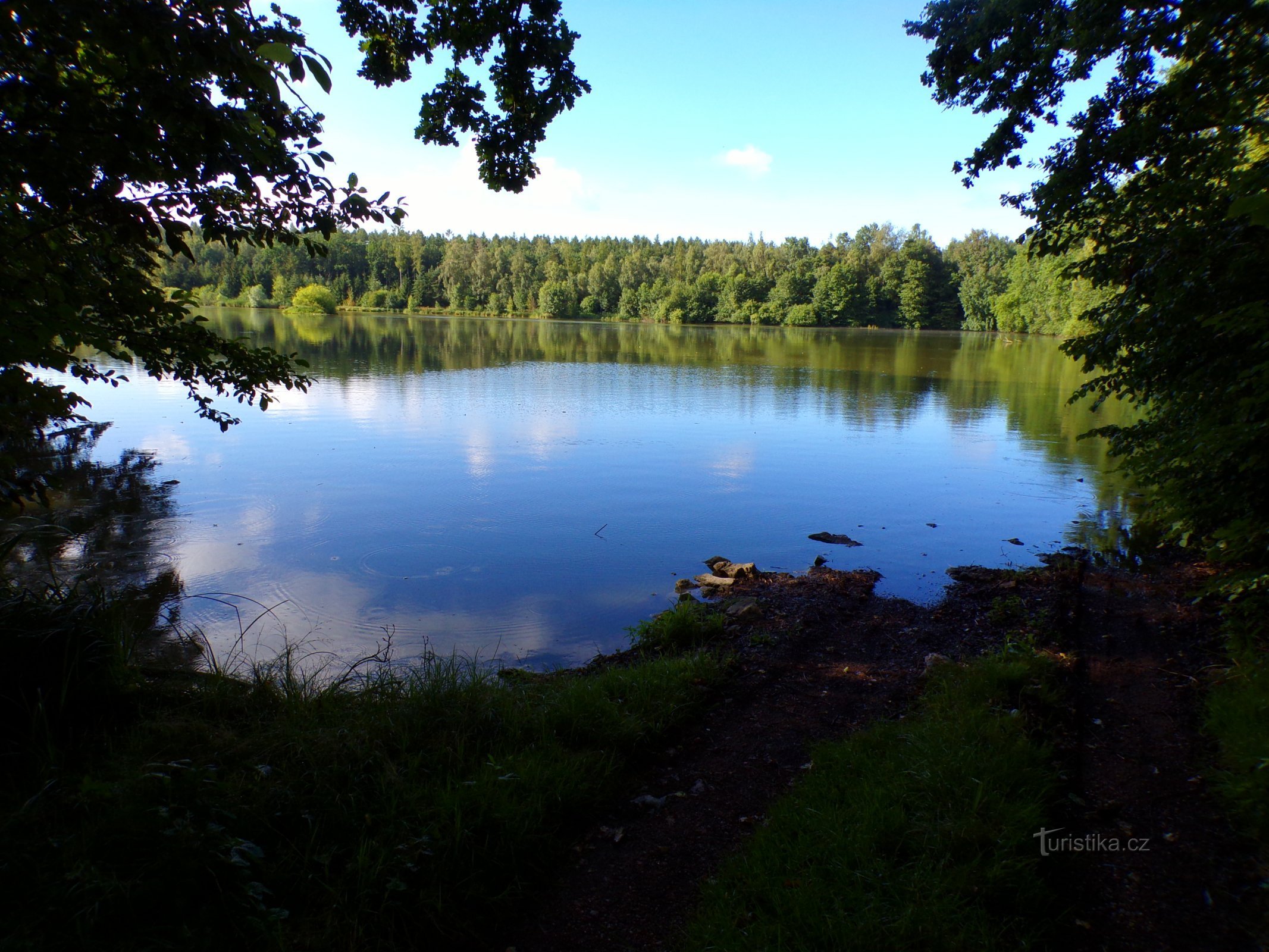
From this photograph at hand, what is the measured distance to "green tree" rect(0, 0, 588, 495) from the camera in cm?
269

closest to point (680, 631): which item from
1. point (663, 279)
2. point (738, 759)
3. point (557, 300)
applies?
point (738, 759)

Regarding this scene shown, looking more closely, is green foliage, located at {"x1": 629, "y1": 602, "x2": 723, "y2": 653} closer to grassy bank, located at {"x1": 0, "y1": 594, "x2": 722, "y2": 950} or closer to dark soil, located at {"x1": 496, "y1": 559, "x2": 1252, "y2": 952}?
dark soil, located at {"x1": 496, "y1": 559, "x2": 1252, "y2": 952}

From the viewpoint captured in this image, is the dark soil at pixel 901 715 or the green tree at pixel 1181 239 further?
the green tree at pixel 1181 239

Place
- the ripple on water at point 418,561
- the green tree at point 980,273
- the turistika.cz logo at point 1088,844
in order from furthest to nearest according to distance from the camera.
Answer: the green tree at point 980,273 → the ripple on water at point 418,561 → the turistika.cz logo at point 1088,844

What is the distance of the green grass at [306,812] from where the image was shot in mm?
2787

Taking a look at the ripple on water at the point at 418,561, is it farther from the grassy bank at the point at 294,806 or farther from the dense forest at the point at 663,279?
the dense forest at the point at 663,279

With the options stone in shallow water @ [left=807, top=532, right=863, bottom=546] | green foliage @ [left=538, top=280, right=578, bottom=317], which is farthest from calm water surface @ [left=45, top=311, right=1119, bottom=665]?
green foliage @ [left=538, top=280, right=578, bottom=317]

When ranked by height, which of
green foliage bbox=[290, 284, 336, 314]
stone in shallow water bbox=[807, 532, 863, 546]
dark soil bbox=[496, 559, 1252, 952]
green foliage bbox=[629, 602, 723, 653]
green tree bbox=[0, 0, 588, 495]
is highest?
green foliage bbox=[290, 284, 336, 314]

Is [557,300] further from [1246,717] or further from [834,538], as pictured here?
[1246,717]

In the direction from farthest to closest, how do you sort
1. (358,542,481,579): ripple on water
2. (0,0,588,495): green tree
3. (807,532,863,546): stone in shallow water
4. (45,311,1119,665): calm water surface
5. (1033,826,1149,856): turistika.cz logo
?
(807,532,863,546): stone in shallow water
(358,542,481,579): ripple on water
(45,311,1119,665): calm water surface
(1033,826,1149,856): turistika.cz logo
(0,0,588,495): green tree

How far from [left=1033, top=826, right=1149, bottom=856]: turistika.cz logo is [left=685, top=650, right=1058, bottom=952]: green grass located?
7cm

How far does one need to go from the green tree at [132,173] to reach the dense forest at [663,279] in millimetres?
106778

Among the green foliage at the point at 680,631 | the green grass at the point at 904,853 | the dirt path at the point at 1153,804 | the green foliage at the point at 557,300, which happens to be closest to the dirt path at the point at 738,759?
the green grass at the point at 904,853

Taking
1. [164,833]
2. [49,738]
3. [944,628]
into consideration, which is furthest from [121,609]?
[944,628]
